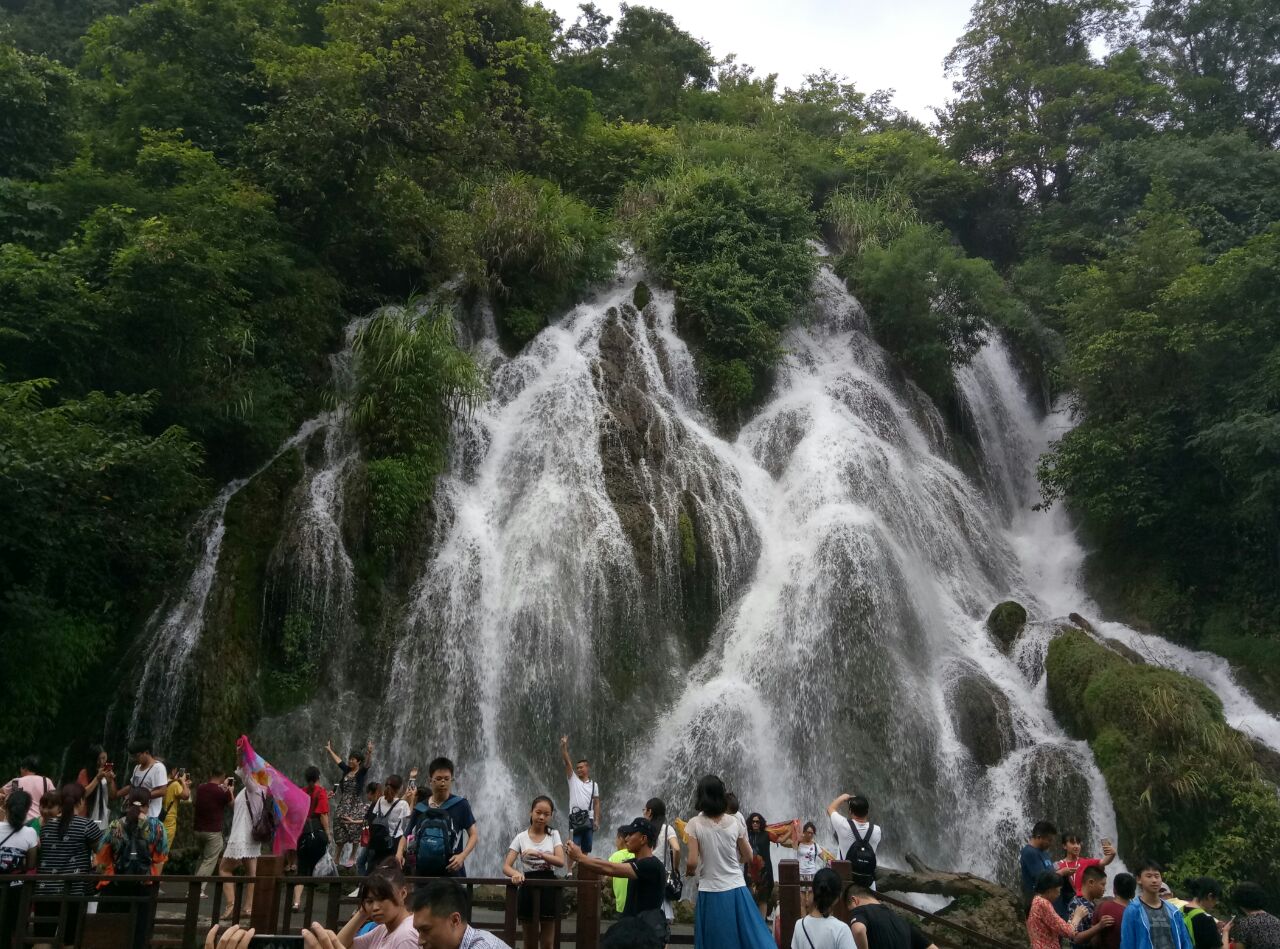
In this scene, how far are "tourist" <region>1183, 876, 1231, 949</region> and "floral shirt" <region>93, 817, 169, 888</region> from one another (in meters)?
7.35

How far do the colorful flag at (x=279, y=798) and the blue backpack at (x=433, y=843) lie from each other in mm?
2385

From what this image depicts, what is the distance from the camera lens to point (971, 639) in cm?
1530

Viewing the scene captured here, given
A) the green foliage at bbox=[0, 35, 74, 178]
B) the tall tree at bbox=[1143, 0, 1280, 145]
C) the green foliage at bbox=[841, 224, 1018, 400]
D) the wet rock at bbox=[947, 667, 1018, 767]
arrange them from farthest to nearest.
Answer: the tall tree at bbox=[1143, 0, 1280, 145]
the green foliage at bbox=[841, 224, 1018, 400]
the green foliage at bbox=[0, 35, 74, 178]
the wet rock at bbox=[947, 667, 1018, 767]

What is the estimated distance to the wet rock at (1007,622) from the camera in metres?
15.1

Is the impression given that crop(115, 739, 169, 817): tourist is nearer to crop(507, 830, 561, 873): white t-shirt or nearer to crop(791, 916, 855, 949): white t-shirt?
crop(507, 830, 561, 873): white t-shirt

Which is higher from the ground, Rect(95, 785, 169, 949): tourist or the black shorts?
Rect(95, 785, 169, 949): tourist

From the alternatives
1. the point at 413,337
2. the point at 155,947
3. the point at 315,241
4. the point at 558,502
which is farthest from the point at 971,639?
the point at 315,241

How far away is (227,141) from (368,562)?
35.5 feet

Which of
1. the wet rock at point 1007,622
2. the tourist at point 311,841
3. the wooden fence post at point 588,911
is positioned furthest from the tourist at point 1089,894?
the wet rock at point 1007,622

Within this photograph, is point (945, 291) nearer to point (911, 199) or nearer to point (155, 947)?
point (911, 199)

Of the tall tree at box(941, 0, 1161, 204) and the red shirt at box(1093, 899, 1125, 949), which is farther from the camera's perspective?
the tall tree at box(941, 0, 1161, 204)

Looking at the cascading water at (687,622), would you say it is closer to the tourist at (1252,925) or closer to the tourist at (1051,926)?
the tourist at (1051,926)

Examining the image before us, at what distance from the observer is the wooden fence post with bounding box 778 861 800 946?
6.16 m

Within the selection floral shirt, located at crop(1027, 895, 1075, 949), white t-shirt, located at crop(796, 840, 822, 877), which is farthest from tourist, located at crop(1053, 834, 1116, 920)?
white t-shirt, located at crop(796, 840, 822, 877)
